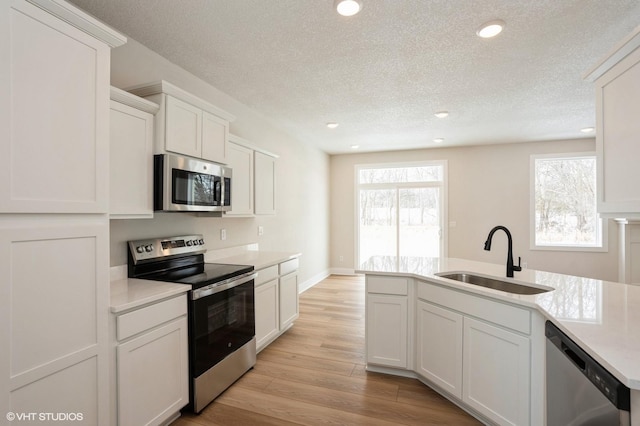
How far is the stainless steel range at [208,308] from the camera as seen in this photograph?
6.91 ft

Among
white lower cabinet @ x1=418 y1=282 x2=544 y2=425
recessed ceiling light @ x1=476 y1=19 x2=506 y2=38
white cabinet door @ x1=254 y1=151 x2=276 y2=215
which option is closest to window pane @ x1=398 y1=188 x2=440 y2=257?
white cabinet door @ x1=254 y1=151 x2=276 y2=215

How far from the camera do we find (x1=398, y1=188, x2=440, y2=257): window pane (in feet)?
20.7

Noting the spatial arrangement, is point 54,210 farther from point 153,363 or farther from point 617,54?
point 617,54

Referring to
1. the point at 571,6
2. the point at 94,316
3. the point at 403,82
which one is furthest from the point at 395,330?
the point at 571,6

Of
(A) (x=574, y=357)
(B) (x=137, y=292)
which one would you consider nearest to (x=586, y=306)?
(A) (x=574, y=357)

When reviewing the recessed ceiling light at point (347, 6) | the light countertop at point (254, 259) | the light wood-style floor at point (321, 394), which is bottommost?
the light wood-style floor at point (321, 394)

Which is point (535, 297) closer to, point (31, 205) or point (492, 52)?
point (492, 52)

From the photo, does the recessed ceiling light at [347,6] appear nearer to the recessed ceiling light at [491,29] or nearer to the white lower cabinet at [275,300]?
the recessed ceiling light at [491,29]

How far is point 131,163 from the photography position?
2.04m

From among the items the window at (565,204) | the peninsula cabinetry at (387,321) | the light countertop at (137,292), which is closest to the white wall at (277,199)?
the light countertop at (137,292)

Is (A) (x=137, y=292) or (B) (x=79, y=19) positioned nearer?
(B) (x=79, y=19)

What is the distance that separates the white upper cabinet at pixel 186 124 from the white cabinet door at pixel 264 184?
2.21ft

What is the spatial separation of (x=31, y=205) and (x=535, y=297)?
2.57 metres

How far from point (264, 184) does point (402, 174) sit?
3.79 metres
